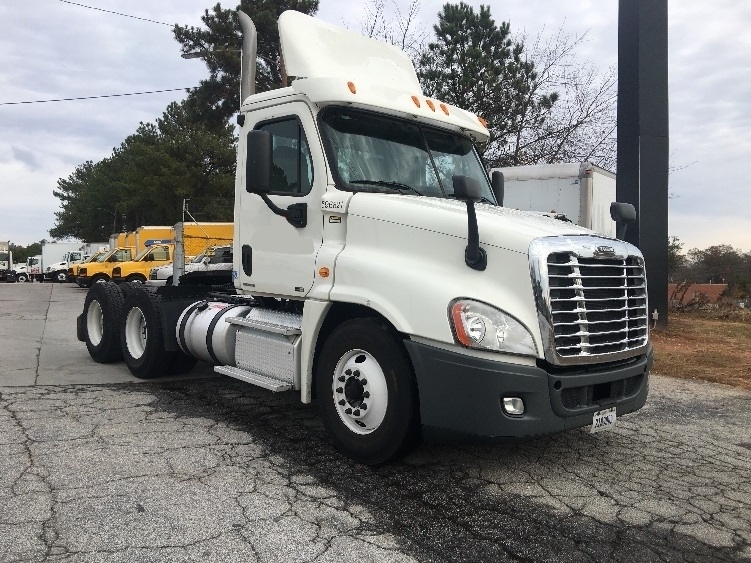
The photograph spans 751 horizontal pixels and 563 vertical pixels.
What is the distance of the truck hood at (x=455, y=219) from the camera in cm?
408

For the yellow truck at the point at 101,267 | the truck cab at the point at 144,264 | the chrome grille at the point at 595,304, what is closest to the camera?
the chrome grille at the point at 595,304

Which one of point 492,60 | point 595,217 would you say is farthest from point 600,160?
point 595,217

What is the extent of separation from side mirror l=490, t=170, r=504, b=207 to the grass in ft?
15.6

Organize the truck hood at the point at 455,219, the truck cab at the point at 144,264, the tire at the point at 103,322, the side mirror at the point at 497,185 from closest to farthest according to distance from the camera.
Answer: the truck hood at the point at 455,219
the side mirror at the point at 497,185
the tire at the point at 103,322
the truck cab at the point at 144,264

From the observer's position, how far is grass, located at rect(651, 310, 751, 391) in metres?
9.34

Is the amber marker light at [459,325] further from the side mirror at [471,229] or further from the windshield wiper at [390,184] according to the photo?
the windshield wiper at [390,184]

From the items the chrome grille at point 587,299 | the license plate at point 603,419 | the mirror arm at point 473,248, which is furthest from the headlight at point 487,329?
the license plate at point 603,419

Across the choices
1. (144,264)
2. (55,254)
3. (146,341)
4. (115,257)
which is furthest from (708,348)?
(55,254)

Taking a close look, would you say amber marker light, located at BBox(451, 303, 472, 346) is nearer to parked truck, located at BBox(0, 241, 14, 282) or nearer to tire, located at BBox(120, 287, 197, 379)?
tire, located at BBox(120, 287, 197, 379)

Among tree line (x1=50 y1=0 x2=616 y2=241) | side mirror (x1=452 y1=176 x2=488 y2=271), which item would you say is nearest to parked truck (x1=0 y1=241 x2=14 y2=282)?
tree line (x1=50 y1=0 x2=616 y2=241)

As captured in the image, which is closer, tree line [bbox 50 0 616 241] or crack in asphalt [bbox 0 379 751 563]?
crack in asphalt [bbox 0 379 751 563]

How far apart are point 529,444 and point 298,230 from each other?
2.44m

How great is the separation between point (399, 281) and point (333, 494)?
1.37 m

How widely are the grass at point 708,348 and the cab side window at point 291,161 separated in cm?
654
